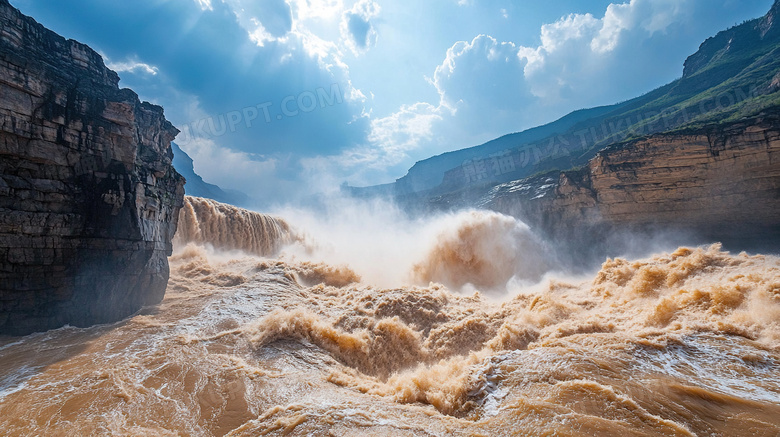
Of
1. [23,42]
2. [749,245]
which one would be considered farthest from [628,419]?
[749,245]

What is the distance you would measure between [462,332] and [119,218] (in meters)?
13.4

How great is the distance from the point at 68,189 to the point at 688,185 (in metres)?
36.4

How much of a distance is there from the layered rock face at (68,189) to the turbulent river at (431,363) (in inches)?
49.7

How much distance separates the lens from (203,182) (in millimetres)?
129250

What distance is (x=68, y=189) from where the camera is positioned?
10.3 m

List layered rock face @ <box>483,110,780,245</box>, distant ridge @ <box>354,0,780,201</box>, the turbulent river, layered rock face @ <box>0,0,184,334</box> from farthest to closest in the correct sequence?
distant ridge @ <box>354,0,780,201</box>, layered rock face @ <box>483,110,780,245</box>, layered rock face @ <box>0,0,184,334</box>, the turbulent river

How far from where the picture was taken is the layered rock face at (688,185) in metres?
20.1

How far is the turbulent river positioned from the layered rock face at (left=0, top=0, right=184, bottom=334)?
4.14ft

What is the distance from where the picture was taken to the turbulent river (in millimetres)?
4637

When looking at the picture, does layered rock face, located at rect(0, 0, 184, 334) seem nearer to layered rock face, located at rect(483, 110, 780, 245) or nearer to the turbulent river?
the turbulent river

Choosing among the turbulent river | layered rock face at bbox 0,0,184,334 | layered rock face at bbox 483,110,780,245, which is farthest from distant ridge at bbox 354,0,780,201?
layered rock face at bbox 0,0,184,334

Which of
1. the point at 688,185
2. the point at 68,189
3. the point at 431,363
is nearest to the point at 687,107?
the point at 688,185

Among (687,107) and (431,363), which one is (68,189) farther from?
(687,107)

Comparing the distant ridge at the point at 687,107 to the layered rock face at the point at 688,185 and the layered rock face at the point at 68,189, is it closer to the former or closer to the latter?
the layered rock face at the point at 688,185
